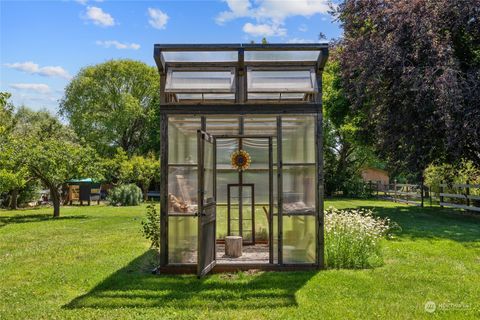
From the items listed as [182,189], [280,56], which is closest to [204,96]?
[280,56]

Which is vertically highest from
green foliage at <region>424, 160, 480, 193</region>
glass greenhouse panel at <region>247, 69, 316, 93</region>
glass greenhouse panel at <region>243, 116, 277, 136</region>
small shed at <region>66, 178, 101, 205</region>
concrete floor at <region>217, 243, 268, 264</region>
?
glass greenhouse panel at <region>247, 69, 316, 93</region>

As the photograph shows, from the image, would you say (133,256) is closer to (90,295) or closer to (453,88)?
(90,295)

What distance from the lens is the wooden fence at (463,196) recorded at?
16.6 meters

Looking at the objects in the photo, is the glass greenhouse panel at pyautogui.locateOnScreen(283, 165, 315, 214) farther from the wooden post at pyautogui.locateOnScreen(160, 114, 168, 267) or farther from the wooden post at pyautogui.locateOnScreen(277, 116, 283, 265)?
the wooden post at pyautogui.locateOnScreen(160, 114, 168, 267)

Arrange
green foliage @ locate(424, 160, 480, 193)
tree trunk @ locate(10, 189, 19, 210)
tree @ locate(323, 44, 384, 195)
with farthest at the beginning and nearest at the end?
tree @ locate(323, 44, 384, 195), tree trunk @ locate(10, 189, 19, 210), green foliage @ locate(424, 160, 480, 193)

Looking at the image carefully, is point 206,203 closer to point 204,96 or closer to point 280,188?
point 280,188

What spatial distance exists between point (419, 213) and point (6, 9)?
15497 millimetres

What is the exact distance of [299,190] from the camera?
6.93 m

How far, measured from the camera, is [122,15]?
1063 cm

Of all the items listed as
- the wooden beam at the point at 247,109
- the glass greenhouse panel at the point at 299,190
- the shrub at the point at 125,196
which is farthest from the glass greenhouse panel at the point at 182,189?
the shrub at the point at 125,196

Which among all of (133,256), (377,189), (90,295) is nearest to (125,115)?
(377,189)

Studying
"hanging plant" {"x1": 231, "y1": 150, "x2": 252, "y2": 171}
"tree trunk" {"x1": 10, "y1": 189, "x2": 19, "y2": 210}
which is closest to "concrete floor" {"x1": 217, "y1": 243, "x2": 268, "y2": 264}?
"hanging plant" {"x1": 231, "y1": 150, "x2": 252, "y2": 171}

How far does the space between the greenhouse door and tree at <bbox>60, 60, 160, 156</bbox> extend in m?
30.1

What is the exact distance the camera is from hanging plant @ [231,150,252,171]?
8867mm
